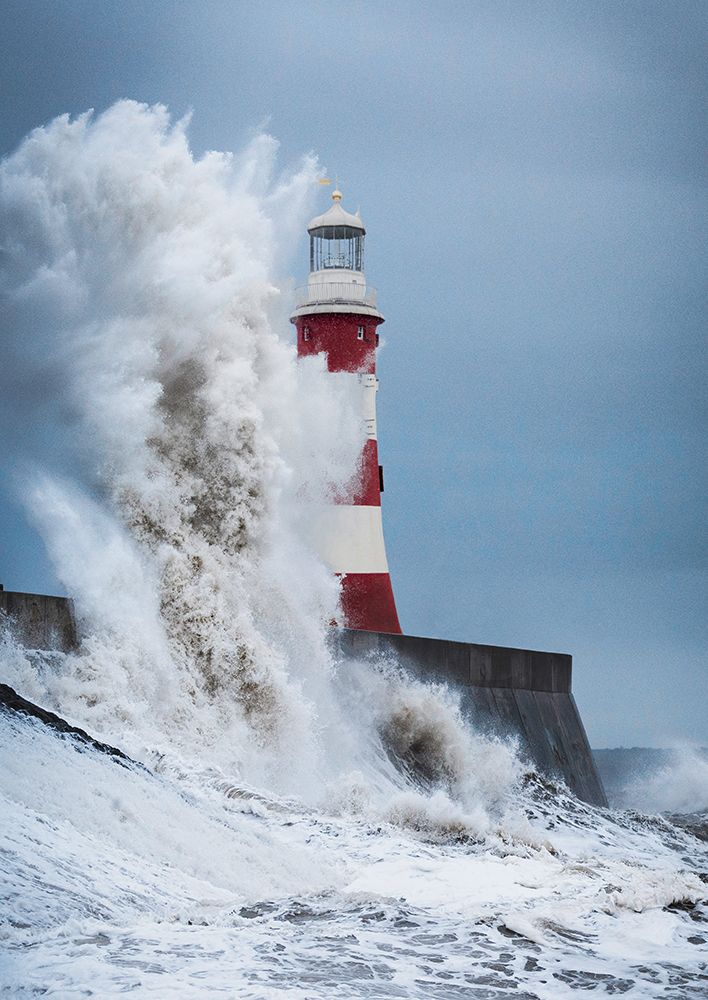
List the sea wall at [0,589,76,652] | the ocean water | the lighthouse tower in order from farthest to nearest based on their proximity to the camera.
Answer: the lighthouse tower → the sea wall at [0,589,76,652] → the ocean water

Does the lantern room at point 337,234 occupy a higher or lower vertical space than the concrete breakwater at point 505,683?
higher

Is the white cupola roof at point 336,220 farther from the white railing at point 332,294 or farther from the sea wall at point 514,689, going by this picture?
the sea wall at point 514,689

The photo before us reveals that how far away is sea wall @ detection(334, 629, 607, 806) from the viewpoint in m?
14.8

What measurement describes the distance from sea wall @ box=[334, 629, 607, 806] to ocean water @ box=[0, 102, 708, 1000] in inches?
10.9

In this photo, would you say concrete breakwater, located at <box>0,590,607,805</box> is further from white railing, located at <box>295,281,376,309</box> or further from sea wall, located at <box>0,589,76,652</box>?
white railing, located at <box>295,281,376,309</box>

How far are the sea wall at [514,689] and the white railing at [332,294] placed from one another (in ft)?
17.4

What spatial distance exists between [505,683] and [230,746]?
19.1 ft

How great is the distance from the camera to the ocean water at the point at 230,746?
7191mm

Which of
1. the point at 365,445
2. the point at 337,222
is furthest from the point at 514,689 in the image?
the point at 337,222

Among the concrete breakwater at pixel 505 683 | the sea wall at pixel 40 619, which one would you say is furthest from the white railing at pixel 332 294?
the sea wall at pixel 40 619

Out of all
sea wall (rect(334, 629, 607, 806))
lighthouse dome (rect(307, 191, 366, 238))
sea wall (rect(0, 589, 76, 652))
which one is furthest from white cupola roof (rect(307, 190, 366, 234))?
sea wall (rect(0, 589, 76, 652))

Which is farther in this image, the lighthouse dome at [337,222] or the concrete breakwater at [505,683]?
the lighthouse dome at [337,222]

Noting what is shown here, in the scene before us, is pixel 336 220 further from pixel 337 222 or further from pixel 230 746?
pixel 230 746

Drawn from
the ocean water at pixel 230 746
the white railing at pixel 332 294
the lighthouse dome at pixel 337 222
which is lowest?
the ocean water at pixel 230 746
